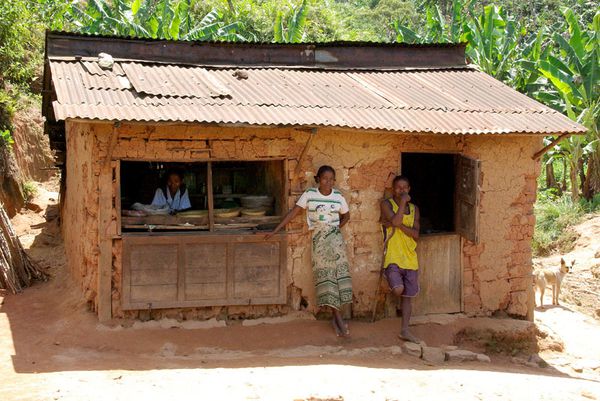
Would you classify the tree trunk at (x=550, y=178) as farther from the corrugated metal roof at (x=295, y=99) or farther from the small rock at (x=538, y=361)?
the small rock at (x=538, y=361)

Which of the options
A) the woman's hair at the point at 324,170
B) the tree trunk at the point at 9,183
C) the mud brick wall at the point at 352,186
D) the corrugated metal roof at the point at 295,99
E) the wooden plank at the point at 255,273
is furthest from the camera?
the tree trunk at the point at 9,183

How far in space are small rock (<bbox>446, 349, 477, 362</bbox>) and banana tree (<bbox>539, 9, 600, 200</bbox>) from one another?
25.1 ft

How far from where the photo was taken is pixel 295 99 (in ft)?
25.1

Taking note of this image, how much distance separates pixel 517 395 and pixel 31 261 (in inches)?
251

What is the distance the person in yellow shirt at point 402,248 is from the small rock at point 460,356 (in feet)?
1.41

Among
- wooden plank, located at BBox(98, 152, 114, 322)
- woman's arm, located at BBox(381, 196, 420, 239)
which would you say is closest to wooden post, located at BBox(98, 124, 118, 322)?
wooden plank, located at BBox(98, 152, 114, 322)

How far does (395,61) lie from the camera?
31.1ft

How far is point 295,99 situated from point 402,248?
1.92m

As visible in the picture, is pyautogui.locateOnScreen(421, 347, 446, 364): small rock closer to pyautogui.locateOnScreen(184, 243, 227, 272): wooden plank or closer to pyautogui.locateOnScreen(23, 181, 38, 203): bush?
pyautogui.locateOnScreen(184, 243, 227, 272): wooden plank

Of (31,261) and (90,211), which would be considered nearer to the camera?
(90,211)

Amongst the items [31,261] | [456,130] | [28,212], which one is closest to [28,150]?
[28,212]

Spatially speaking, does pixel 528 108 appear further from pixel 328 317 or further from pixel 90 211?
pixel 90 211

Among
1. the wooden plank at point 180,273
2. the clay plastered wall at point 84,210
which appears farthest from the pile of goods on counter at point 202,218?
the clay plastered wall at point 84,210

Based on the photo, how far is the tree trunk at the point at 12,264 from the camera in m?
8.88
